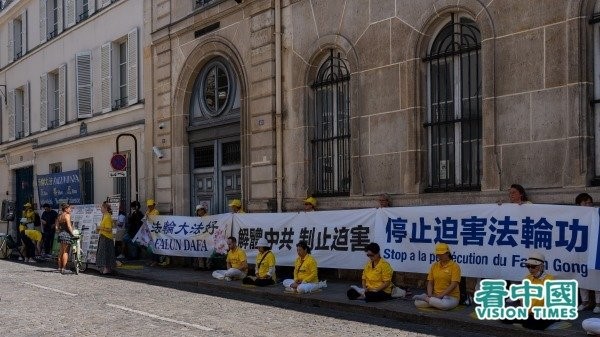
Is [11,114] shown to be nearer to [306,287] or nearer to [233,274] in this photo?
[233,274]

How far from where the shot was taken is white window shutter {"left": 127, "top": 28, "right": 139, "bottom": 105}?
2372cm

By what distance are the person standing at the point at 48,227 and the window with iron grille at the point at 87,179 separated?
243 cm

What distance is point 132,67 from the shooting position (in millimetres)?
23969

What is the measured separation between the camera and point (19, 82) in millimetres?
33844

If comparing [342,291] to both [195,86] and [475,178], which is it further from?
[195,86]

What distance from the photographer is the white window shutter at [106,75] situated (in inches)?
996

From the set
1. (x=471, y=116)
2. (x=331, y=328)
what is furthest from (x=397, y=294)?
(x=471, y=116)

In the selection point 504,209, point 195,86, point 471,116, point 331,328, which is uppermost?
point 195,86

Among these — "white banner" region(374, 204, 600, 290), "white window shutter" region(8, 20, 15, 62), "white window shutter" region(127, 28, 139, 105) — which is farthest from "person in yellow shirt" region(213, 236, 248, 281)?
"white window shutter" region(8, 20, 15, 62)

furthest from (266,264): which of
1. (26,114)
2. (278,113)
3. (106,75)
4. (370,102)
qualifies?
(26,114)

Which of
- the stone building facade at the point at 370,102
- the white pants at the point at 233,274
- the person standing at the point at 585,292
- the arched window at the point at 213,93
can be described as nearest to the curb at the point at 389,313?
the white pants at the point at 233,274

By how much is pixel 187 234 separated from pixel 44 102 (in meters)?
14.6

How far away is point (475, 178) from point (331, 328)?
4535 millimetres

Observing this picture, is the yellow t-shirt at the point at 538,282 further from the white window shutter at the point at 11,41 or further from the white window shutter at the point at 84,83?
the white window shutter at the point at 11,41
